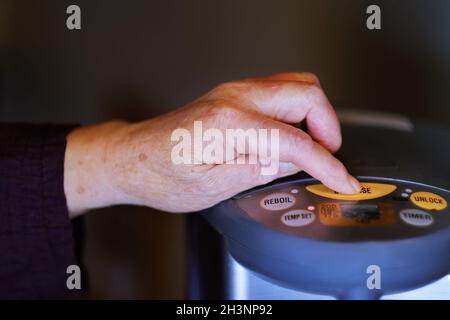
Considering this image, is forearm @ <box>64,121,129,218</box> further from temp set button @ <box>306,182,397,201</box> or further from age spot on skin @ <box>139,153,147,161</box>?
temp set button @ <box>306,182,397,201</box>

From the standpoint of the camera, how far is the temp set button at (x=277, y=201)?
511 mm

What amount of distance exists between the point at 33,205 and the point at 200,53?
35 centimetres

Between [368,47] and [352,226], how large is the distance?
0.41 meters

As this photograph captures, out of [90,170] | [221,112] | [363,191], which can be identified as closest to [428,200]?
[363,191]

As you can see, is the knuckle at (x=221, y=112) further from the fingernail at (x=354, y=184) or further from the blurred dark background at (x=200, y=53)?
the blurred dark background at (x=200, y=53)

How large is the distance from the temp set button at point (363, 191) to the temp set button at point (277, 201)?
29 millimetres

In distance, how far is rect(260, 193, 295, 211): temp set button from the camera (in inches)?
20.1

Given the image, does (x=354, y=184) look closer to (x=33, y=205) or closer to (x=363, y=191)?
(x=363, y=191)

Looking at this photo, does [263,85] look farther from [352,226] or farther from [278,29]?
[278,29]

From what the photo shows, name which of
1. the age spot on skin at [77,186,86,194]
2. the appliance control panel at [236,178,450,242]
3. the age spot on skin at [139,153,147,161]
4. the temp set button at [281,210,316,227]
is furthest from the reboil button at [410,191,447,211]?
the age spot on skin at [77,186,86,194]

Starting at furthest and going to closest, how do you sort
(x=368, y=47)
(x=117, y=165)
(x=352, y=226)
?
1. (x=368, y=47)
2. (x=117, y=165)
3. (x=352, y=226)

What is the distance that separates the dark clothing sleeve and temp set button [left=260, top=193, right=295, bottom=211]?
0.26 m
